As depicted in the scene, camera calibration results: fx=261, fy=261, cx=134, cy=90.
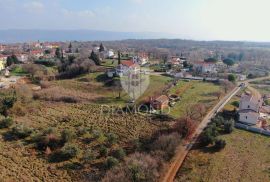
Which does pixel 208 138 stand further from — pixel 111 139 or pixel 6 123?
pixel 6 123

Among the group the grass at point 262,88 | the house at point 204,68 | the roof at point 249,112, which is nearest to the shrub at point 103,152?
the roof at point 249,112

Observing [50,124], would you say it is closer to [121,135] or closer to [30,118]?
[30,118]

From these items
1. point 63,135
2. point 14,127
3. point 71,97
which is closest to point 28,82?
point 71,97

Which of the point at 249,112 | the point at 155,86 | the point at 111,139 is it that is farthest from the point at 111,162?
the point at 155,86

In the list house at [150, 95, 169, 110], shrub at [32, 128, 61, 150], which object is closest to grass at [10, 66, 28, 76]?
shrub at [32, 128, 61, 150]

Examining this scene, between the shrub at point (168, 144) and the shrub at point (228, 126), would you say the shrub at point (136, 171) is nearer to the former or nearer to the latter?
the shrub at point (168, 144)

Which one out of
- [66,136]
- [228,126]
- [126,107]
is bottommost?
[66,136]
